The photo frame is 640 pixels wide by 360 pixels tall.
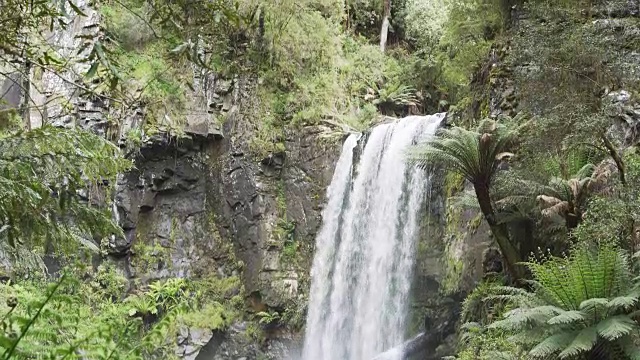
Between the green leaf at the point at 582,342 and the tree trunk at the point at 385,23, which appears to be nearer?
the green leaf at the point at 582,342

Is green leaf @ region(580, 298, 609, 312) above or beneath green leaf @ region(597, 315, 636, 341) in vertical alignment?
above

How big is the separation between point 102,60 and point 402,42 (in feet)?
53.2

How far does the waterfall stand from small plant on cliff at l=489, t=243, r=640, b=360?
5164mm

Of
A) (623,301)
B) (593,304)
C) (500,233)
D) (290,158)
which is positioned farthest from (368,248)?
(623,301)

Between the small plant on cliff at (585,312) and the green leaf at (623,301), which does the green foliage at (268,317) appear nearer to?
the small plant on cliff at (585,312)

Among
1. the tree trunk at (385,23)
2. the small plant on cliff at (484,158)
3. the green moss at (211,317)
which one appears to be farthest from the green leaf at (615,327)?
the tree trunk at (385,23)

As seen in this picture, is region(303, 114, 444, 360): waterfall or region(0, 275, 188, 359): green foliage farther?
region(303, 114, 444, 360): waterfall

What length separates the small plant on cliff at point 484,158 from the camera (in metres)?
6.62

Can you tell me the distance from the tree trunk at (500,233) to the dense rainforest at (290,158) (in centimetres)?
2

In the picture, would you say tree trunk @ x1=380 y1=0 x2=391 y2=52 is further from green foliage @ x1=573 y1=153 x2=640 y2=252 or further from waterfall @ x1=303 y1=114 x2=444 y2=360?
green foliage @ x1=573 y1=153 x2=640 y2=252

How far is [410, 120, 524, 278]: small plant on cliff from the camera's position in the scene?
6621 millimetres

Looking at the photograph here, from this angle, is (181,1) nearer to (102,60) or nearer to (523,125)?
(102,60)

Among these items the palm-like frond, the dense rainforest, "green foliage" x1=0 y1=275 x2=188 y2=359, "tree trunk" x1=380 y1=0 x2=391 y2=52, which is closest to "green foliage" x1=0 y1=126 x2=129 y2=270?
the dense rainforest

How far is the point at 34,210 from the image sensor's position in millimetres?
2699
